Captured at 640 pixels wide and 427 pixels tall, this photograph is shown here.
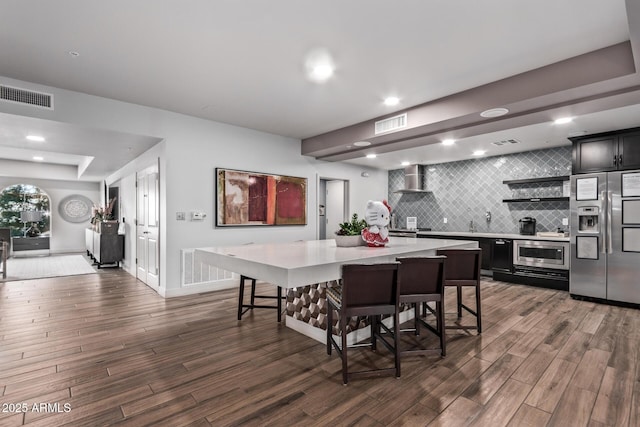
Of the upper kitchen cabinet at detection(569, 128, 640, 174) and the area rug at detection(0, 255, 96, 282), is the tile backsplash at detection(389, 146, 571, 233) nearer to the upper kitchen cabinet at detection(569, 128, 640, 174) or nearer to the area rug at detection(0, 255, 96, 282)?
the upper kitchen cabinet at detection(569, 128, 640, 174)

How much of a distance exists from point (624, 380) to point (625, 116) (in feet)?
10.5

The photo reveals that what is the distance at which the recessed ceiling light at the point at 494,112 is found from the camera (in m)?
3.24

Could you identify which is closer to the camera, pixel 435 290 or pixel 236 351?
pixel 435 290

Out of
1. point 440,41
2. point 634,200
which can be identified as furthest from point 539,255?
point 440,41

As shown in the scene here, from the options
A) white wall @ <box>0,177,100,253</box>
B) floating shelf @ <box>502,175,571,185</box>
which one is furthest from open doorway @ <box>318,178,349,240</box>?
white wall @ <box>0,177,100,253</box>

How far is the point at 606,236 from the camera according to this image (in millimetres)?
4199

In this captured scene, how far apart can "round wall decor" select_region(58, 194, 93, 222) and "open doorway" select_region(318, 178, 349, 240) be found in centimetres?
798

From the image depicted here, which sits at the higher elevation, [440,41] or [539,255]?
[440,41]

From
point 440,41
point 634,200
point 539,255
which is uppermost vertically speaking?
point 440,41

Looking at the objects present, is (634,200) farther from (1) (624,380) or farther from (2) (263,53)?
(2) (263,53)

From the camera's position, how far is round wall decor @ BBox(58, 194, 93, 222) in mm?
9750

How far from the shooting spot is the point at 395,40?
2.52 meters

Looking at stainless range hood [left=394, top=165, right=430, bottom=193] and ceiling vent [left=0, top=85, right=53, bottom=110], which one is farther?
stainless range hood [left=394, top=165, right=430, bottom=193]

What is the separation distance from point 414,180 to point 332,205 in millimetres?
2028
